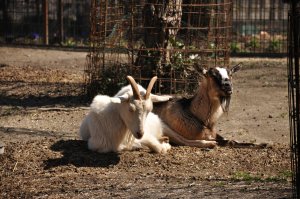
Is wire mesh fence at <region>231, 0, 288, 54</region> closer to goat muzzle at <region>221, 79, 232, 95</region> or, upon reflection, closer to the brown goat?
the brown goat

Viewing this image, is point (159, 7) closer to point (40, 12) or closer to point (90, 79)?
point (90, 79)

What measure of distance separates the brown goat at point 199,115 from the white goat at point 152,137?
184mm

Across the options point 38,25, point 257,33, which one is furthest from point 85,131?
point 257,33

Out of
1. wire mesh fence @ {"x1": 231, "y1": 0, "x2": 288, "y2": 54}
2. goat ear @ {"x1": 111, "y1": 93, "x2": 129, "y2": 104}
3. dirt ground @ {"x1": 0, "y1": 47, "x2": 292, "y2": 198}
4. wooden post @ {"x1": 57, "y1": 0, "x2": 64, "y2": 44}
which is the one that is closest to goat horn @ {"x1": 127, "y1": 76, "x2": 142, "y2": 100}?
goat ear @ {"x1": 111, "y1": 93, "x2": 129, "y2": 104}

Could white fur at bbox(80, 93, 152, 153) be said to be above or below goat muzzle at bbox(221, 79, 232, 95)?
below

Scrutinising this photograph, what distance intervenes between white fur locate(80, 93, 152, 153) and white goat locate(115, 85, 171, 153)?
0.47ft

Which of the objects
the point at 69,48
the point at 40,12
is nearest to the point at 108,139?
the point at 69,48

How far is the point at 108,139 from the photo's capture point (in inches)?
330

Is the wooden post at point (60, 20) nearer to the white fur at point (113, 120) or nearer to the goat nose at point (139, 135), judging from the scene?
the white fur at point (113, 120)

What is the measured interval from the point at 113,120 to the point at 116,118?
0.04 meters

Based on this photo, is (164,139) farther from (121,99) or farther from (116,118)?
(121,99)

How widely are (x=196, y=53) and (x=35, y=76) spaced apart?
3463 mm

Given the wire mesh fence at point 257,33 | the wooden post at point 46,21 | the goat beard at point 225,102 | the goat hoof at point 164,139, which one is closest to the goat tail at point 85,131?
the goat hoof at point 164,139

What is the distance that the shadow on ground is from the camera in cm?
788
